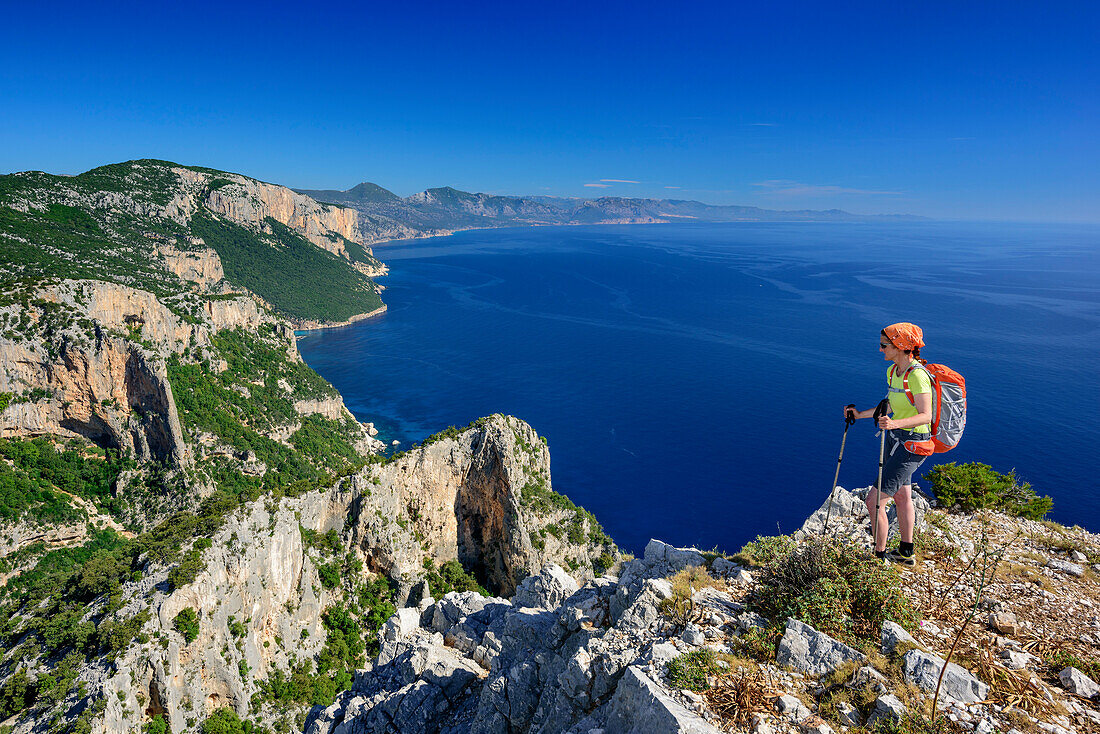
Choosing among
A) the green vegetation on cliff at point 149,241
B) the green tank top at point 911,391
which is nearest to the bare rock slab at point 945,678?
the green tank top at point 911,391

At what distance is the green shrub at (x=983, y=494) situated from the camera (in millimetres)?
12641

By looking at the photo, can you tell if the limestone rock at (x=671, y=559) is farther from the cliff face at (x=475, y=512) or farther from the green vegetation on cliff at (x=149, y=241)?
the green vegetation on cliff at (x=149, y=241)

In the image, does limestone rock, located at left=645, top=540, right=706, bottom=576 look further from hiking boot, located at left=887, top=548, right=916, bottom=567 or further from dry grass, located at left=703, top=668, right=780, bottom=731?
dry grass, located at left=703, top=668, right=780, bottom=731

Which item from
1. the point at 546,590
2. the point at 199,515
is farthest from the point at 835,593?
the point at 199,515

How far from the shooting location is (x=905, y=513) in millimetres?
9125

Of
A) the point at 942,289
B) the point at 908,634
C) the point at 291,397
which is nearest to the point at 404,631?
the point at 908,634

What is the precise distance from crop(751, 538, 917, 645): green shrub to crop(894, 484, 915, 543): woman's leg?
26.1 inches

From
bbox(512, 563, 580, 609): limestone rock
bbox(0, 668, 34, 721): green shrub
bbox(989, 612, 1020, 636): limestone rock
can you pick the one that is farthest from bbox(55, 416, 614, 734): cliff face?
bbox(989, 612, 1020, 636): limestone rock

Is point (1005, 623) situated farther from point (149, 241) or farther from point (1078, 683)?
point (149, 241)

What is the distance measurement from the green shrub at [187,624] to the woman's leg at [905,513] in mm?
28404

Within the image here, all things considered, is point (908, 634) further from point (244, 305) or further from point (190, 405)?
point (244, 305)

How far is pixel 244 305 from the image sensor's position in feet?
253

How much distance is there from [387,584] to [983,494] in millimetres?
32745

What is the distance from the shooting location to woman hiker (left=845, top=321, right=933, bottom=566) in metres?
8.44
